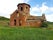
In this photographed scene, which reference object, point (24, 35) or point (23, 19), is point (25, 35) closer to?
point (24, 35)

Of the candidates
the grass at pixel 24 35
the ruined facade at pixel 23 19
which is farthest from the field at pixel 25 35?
the ruined facade at pixel 23 19

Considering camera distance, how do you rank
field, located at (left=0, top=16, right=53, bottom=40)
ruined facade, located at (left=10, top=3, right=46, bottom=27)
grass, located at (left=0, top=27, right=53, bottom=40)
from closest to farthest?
grass, located at (left=0, top=27, right=53, bottom=40)
field, located at (left=0, top=16, right=53, bottom=40)
ruined facade, located at (left=10, top=3, right=46, bottom=27)

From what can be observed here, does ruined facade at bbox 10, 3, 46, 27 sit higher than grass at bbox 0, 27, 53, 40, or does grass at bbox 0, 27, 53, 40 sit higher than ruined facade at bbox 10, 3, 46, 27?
ruined facade at bbox 10, 3, 46, 27

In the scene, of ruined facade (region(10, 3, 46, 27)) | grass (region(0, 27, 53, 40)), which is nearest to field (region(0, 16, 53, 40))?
grass (region(0, 27, 53, 40))

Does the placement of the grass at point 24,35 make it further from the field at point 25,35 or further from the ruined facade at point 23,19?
A: the ruined facade at point 23,19

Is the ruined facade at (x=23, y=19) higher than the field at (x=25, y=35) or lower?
higher

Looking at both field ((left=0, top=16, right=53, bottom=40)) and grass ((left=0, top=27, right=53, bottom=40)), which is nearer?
grass ((left=0, top=27, right=53, bottom=40))

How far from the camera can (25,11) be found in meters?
69.9

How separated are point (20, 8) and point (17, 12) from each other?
5.04 metres

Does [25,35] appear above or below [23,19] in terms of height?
below

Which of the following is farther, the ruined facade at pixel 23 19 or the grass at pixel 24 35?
the ruined facade at pixel 23 19

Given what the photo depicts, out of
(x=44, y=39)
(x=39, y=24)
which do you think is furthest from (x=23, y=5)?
(x=44, y=39)

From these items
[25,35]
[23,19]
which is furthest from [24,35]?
[23,19]

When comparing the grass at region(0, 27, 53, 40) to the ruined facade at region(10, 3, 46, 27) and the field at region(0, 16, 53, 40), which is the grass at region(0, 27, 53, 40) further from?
the ruined facade at region(10, 3, 46, 27)
